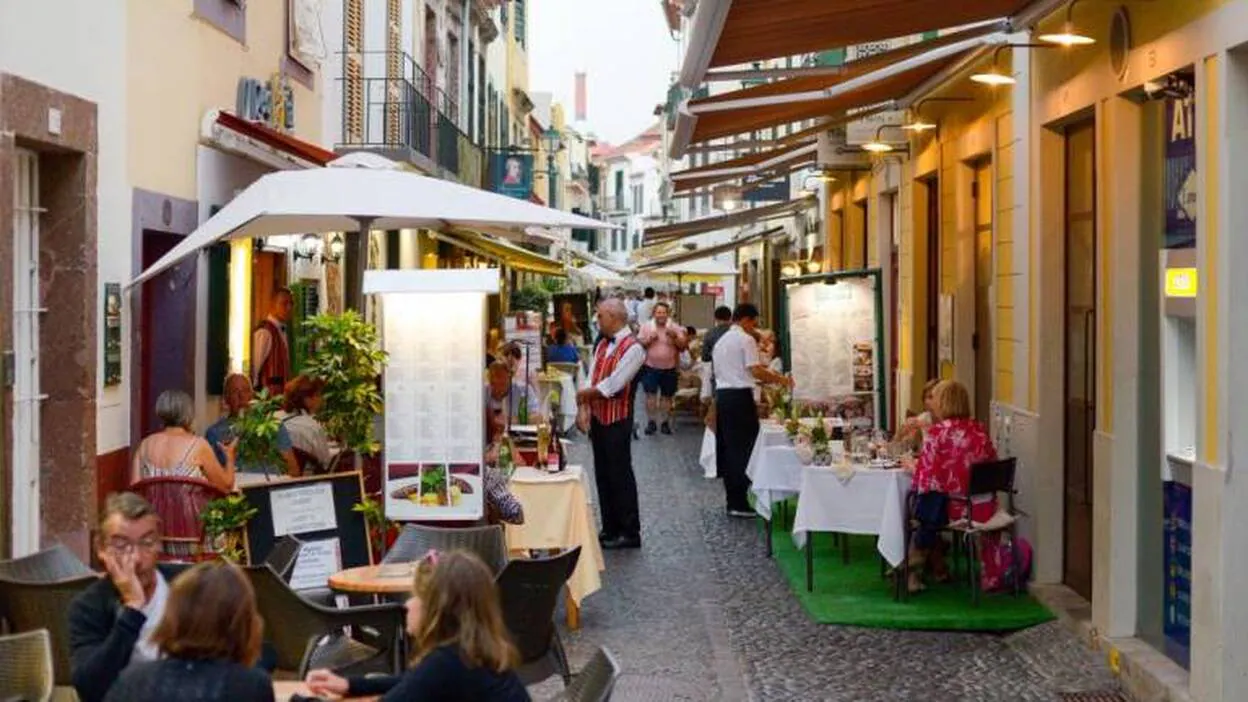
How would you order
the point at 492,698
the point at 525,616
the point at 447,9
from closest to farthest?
the point at 492,698 < the point at 525,616 < the point at 447,9

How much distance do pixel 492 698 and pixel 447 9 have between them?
26.7 m

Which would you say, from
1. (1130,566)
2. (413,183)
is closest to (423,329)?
(413,183)

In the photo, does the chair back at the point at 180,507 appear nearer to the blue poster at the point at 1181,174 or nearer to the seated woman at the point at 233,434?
the seated woman at the point at 233,434

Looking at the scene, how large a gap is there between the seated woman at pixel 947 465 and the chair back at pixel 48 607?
5986 millimetres

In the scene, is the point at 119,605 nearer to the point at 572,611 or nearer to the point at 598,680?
the point at 598,680

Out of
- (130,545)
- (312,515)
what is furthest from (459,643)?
(312,515)

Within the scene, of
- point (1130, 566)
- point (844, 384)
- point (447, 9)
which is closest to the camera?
point (1130, 566)

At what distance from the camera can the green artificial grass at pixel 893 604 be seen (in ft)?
35.8

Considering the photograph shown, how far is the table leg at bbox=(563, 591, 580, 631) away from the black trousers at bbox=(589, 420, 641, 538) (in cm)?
297

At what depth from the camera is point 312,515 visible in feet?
→ 29.8

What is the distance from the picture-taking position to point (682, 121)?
12891 millimetres

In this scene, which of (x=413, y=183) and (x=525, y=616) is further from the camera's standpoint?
(x=413, y=183)

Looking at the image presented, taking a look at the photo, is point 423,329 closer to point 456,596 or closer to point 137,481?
point 137,481

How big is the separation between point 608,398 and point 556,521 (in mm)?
2982
